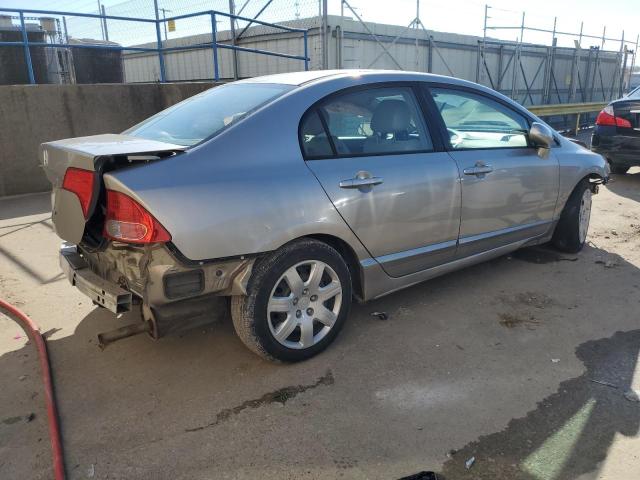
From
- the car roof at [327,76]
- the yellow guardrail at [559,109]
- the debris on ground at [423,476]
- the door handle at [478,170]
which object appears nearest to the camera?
the debris on ground at [423,476]

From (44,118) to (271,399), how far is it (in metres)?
6.35

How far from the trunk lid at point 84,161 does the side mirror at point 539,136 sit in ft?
9.26

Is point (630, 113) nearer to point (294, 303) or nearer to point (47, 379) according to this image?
point (294, 303)

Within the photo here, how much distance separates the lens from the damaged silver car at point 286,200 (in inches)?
102

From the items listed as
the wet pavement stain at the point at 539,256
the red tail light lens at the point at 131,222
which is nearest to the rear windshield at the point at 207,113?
Result: the red tail light lens at the point at 131,222

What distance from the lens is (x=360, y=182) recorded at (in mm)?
3135

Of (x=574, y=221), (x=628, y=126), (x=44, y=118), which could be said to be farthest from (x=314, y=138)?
(x=628, y=126)

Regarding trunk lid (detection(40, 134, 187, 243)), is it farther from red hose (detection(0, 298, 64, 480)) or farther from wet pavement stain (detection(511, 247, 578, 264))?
wet pavement stain (detection(511, 247, 578, 264))

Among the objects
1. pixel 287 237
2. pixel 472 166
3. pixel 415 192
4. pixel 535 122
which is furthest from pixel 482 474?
pixel 535 122

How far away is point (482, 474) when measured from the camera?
89.4 inches

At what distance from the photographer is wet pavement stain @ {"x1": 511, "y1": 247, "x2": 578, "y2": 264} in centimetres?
493

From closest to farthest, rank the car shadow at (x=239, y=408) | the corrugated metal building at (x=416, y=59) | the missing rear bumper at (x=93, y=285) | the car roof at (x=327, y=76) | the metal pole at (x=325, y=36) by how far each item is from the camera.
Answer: the car shadow at (x=239, y=408), the missing rear bumper at (x=93, y=285), the car roof at (x=327, y=76), the metal pole at (x=325, y=36), the corrugated metal building at (x=416, y=59)

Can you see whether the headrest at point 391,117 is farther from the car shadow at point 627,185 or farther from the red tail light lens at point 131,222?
the car shadow at point 627,185

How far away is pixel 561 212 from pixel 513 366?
2.22 m
